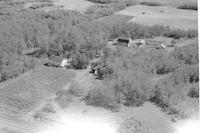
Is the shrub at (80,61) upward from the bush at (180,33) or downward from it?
Result: downward

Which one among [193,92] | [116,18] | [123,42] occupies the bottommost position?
[193,92]

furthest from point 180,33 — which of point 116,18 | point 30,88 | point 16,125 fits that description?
point 16,125

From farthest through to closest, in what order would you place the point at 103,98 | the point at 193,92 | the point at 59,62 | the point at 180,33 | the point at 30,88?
the point at 180,33 < the point at 59,62 < the point at 30,88 < the point at 193,92 < the point at 103,98

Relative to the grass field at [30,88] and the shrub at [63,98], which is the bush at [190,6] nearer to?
the grass field at [30,88]

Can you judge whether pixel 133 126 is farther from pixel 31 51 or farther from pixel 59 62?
pixel 31 51

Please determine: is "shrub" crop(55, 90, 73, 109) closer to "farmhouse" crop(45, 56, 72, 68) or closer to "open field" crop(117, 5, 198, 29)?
"farmhouse" crop(45, 56, 72, 68)

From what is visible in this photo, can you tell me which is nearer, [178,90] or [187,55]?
[178,90]

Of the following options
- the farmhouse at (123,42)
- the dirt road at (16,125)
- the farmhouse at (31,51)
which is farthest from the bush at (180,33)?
the dirt road at (16,125)
